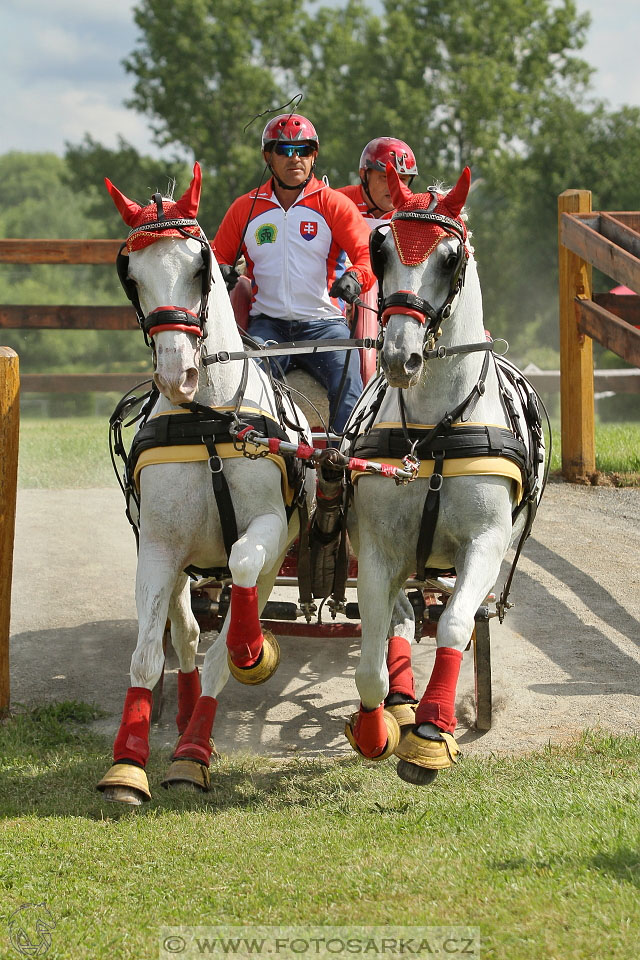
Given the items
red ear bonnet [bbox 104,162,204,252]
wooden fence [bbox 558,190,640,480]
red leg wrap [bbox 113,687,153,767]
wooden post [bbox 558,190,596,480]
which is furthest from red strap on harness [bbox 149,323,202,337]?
wooden post [bbox 558,190,596,480]

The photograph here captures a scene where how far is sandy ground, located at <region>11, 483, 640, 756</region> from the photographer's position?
5207mm

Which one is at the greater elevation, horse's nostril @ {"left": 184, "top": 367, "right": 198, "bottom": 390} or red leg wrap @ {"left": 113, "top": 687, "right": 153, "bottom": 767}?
horse's nostril @ {"left": 184, "top": 367, "right": 198, "bottom": 390}

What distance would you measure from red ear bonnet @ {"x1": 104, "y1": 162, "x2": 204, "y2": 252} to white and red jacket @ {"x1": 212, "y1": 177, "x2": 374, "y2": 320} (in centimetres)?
128

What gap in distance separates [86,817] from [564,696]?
8.27 feet

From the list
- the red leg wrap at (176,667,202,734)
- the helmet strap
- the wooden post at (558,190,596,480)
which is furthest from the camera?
the wooden post at (558,190,596,480)

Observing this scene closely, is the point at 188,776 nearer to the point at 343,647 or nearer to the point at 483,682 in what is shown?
the point at 483,682

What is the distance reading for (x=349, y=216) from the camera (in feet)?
17.6

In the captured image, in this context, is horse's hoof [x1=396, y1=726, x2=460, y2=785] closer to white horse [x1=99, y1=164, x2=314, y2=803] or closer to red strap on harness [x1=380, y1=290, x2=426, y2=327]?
white horse [x1=99, y1=164, x2=314, y2=803]

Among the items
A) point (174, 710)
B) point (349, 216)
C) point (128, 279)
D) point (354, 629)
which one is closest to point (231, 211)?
point (349, 216)

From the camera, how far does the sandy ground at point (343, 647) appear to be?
5.21m

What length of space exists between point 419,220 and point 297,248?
1644 millimetres

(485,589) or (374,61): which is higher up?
(374,61)

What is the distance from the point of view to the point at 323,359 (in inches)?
215

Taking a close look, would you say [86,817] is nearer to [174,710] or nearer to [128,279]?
[174,710]
